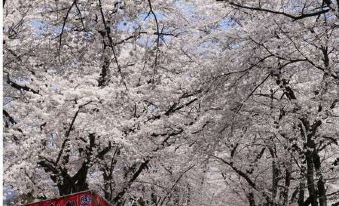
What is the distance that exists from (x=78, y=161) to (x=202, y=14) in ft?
18.7

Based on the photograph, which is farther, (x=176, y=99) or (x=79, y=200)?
(x=176, y=99)

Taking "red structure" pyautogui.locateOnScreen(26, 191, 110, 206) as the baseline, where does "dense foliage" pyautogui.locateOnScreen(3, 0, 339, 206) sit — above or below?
above

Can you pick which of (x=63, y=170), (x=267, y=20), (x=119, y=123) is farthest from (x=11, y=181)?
(x=267, y=20)

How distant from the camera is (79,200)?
704cm

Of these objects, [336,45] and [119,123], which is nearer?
[336,45]

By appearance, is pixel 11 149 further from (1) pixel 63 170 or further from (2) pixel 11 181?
(1) pixel 63 170

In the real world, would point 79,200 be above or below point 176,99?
below

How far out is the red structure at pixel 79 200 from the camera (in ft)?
22.8

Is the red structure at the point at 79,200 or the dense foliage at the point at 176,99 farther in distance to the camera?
the dense foliage at the point at 176,99

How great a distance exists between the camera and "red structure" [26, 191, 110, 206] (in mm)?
6953

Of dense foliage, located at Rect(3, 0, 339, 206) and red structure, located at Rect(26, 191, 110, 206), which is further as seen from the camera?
dense foliage, located at Rect(3, 0, 339, 206)

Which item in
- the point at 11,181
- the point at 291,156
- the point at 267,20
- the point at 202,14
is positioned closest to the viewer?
the point at 267,20

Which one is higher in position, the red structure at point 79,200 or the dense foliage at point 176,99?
the dense foliage at point 176,99

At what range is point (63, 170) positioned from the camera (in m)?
11.7
